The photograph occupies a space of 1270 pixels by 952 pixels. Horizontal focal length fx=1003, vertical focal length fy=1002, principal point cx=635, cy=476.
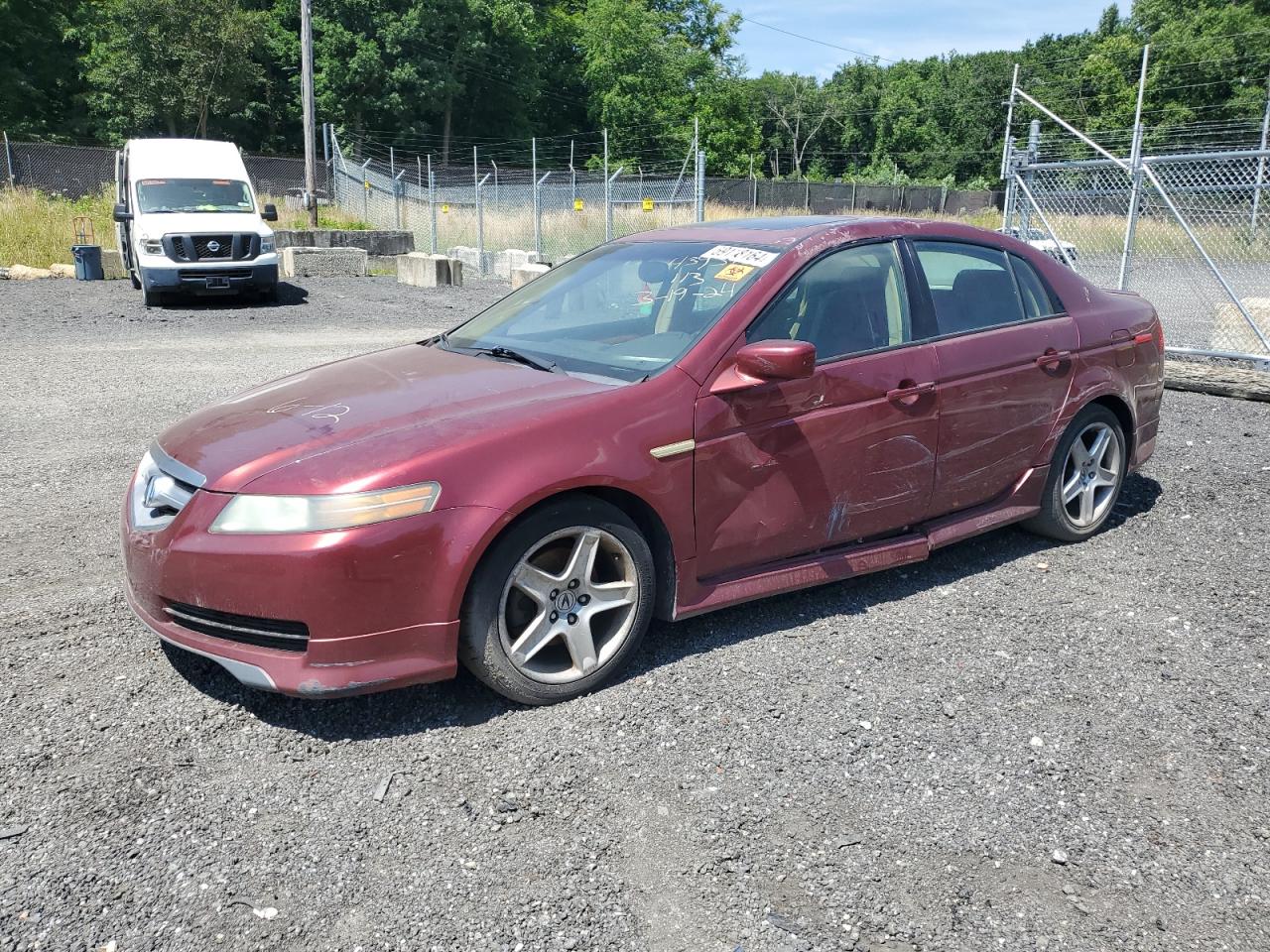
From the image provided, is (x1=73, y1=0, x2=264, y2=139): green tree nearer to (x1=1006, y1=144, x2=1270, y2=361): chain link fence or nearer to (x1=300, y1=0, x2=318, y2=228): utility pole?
(x1=300, y1=0, x2=318, y2=228): utility pole

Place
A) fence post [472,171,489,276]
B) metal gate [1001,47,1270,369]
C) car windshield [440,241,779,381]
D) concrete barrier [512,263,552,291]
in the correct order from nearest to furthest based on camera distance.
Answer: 1. car windshield [440,241,779,381]
2. metal gate [1001,47,1270,369]
3. concrete barrier [512,263,552,291]
4. fence post [472,171,489,276]

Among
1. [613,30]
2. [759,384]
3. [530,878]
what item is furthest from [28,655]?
[613,30]

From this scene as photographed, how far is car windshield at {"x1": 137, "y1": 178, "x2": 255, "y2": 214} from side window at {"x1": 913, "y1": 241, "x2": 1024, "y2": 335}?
49.5 ft

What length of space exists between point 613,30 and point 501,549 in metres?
68.1

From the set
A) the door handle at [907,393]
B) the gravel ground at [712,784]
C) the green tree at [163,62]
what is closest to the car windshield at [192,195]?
the gravel ground at [712,784]

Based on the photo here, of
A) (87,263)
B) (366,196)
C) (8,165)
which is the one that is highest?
(8,165)

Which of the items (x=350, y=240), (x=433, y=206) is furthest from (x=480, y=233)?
(x=350, y=240)

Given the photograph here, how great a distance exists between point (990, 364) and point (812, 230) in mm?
1016

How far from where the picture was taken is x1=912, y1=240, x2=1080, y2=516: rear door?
4.36m

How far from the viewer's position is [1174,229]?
12.9m

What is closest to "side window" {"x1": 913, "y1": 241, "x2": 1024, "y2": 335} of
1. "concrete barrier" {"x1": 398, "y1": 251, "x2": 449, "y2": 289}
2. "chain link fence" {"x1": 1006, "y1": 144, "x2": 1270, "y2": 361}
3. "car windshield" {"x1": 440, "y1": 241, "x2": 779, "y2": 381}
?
"car windshield" {"x1": 440, "y1": 241, "x2": 779, "y2": 381}

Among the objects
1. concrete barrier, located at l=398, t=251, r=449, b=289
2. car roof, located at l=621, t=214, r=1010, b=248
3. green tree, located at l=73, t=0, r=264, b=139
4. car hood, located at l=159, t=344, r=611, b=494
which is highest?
green tree, located at l=73, t=0, r=264, b=139

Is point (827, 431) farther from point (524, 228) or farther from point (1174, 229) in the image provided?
point (524, 228)

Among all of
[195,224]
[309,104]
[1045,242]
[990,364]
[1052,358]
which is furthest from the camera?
[309,104]
